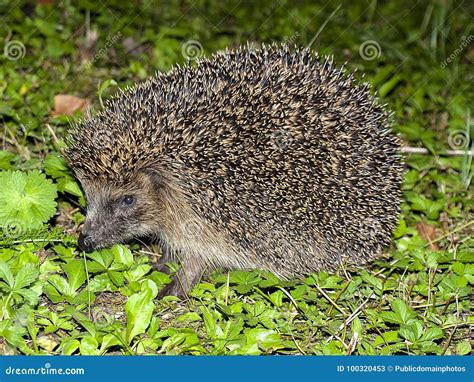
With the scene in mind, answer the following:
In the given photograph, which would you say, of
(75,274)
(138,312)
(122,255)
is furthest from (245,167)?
(75,274)

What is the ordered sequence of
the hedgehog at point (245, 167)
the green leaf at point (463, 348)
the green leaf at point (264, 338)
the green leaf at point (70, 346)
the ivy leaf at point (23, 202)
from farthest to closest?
the ivy leaf at point (23, 202), the hedgehog at point (245, 167), the green leaf at point (463, 348), the green leaf at point (264, 338), the green leaf at point (70, 346)

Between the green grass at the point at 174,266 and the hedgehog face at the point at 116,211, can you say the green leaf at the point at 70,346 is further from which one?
the hedgehog face at the point at 116,211

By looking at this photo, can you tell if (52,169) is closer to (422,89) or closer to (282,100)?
(282,100)

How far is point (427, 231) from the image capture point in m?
6.48

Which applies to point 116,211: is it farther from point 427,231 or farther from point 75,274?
point 427,231

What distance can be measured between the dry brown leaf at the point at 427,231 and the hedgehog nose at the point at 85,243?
2.80 meters

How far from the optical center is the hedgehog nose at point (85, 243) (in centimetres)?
543

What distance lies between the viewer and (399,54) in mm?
→ 9203

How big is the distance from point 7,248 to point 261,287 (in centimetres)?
182

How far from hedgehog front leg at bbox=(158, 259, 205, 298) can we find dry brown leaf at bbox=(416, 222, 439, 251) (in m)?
1.97

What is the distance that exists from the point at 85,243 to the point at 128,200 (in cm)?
46

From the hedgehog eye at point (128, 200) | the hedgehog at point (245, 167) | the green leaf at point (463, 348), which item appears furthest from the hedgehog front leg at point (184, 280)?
the green leaf at point (463, 348)

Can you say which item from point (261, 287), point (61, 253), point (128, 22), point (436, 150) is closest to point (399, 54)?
point (436, 150)

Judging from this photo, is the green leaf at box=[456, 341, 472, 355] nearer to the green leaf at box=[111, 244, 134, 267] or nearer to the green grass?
the green grass
